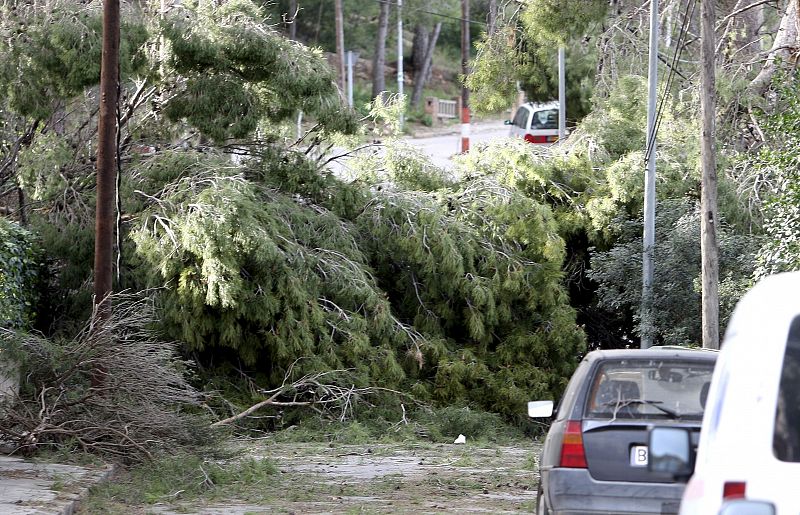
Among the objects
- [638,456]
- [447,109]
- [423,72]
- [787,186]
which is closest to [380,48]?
[423,72]

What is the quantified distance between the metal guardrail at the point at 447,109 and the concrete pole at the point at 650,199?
32.3 metres

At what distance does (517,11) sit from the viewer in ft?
84.0

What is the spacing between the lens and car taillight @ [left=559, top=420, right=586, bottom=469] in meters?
7.27

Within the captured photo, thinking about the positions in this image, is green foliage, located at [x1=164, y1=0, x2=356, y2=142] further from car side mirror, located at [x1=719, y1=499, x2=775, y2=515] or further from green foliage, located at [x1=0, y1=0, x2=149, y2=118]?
car side mirror, located at [x1=719, y1=499, x2=775, y2=515]

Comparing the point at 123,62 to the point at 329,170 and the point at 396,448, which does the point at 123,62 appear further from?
the point at 396,448

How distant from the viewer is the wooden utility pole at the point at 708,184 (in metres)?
17.7

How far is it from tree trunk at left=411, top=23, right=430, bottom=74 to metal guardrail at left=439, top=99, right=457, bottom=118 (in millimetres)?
2188

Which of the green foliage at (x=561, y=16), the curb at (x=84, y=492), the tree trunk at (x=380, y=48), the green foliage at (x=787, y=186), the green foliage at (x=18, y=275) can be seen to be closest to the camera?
the curb at (x=84, y=492)

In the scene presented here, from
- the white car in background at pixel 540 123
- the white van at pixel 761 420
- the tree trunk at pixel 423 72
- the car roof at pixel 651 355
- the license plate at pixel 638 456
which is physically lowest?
the license plate at pixel 638 456

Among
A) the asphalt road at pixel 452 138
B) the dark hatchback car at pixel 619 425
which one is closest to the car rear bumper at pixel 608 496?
the dark hatchback car at pixel 619 425

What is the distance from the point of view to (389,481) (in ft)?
41.0

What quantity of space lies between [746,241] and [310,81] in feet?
31.3

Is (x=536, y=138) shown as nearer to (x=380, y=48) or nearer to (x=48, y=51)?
(x=380, y=48)

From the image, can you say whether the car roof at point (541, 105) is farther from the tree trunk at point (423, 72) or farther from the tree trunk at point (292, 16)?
the tree trunk at point (423, 72)
